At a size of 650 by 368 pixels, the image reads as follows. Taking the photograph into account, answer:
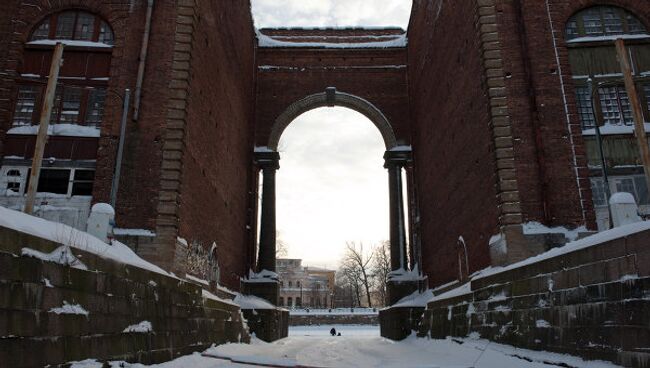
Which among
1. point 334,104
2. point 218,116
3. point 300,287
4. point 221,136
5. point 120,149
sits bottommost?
point 120,149

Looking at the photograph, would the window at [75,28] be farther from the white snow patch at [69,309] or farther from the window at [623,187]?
the window at [623,187]

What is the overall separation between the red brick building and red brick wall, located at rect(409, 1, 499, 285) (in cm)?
11

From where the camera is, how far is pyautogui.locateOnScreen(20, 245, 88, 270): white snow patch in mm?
5473

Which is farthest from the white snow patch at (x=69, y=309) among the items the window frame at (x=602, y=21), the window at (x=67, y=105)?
the window frame at (x=602, y=21)

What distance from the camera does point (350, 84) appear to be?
26.3 metres

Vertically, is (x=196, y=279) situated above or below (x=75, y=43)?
below

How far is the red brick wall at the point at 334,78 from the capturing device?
2575 cm

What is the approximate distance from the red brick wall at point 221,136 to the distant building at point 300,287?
76943mm

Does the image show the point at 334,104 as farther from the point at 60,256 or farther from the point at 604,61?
the point at 60,256

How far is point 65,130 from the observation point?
13828 millimetres

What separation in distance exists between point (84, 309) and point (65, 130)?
9.13 meters

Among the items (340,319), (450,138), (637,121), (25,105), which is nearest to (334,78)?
(450,138)

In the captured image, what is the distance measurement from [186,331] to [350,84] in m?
18.6

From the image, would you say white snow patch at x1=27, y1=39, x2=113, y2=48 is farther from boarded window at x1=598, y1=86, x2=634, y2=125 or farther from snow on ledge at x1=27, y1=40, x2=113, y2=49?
boarded window at x1=598, y1=86, x2=634, y2=125
